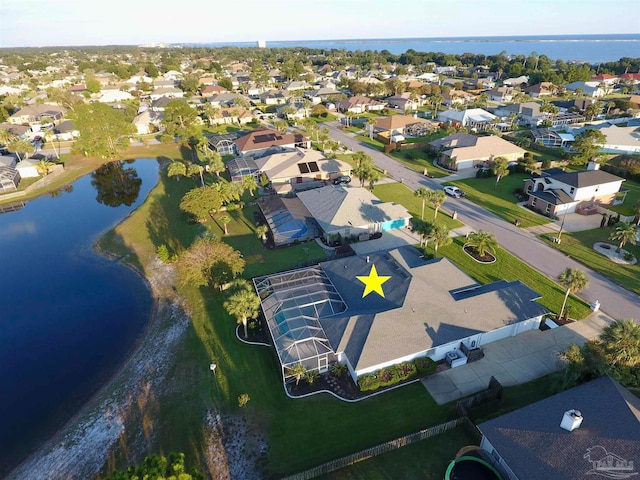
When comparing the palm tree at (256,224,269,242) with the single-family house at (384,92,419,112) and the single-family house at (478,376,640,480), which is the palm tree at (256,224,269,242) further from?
the single-family house at (384,92,419,112)

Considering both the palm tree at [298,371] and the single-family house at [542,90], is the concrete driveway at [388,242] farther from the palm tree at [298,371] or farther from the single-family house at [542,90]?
the single-family house at [542,90]

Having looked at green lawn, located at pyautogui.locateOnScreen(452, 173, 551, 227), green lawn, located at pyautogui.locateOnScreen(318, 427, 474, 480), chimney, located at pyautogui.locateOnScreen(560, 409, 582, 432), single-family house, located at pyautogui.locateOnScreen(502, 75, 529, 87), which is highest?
single-family house, located at pyautogui.locateOnScreen(502, 75, 529, 87)

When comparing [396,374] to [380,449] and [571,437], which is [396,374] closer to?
[380,449]

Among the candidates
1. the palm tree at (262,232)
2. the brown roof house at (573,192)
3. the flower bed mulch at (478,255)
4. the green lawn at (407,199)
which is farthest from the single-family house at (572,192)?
the palm tree at (262,232)

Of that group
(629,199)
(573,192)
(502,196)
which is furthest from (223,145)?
(629,199)

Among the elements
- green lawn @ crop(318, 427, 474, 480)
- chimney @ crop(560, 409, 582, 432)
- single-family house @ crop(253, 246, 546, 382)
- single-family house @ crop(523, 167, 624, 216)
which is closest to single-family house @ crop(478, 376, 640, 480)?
chimney @ crop(560, 409, 582, 432)
